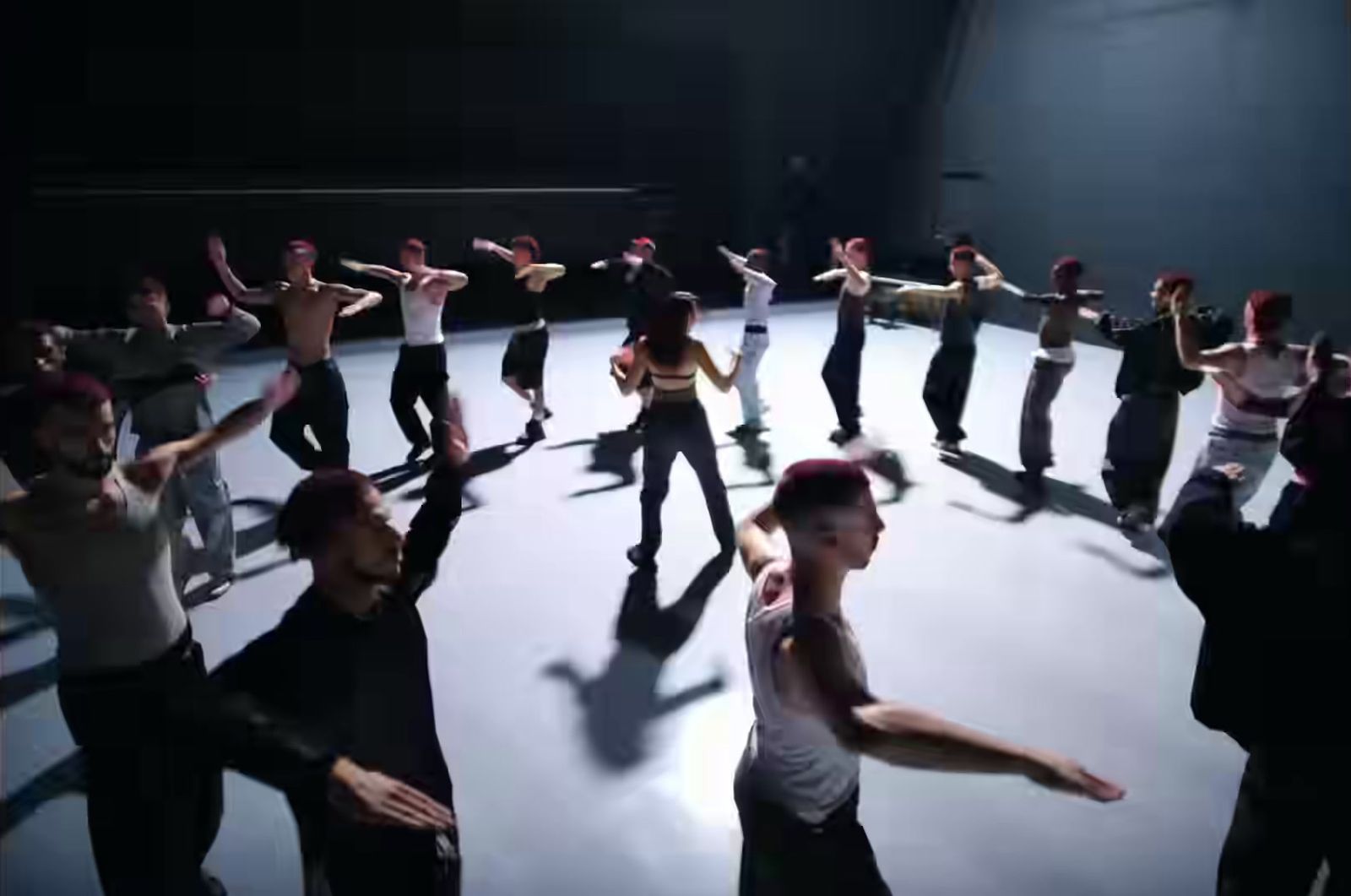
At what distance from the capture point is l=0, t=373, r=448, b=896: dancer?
2145mm

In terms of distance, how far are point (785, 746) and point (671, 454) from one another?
9.46 feet

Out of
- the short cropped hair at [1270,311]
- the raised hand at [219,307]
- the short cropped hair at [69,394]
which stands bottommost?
the raised hand at [219,307]

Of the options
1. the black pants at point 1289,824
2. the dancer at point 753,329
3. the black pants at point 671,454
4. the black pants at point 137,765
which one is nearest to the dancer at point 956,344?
the dancer at point 753,329

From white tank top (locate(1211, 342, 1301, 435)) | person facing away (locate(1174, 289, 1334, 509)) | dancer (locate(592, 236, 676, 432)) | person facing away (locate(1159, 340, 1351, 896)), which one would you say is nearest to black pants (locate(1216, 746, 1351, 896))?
person facing away (locate(1159, 340, 1351, 896))

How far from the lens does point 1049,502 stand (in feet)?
20.2

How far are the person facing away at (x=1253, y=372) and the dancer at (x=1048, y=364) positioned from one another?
45.5 inches

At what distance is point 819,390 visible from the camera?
30.4ft

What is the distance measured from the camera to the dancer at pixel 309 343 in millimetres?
5039

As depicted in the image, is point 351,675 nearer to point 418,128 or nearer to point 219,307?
point 219,307

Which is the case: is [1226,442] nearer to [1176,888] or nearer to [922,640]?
[922,640]

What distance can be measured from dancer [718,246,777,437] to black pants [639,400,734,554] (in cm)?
205

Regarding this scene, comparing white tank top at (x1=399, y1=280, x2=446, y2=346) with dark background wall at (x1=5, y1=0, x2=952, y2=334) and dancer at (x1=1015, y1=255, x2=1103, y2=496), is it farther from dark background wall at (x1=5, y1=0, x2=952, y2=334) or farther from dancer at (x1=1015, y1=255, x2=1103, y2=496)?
dark background wall at (x1=5, y1=0, x2=952, y2=334)

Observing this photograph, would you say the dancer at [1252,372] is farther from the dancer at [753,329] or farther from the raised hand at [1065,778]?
→ the raised hand at [1065,778]

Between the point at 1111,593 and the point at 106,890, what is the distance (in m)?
4.40
